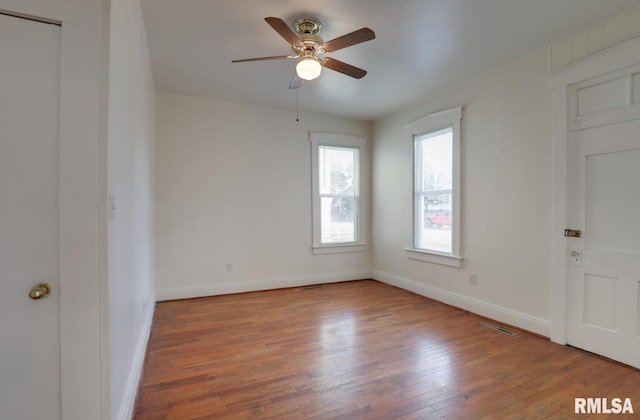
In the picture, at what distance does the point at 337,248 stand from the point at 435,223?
168 cm

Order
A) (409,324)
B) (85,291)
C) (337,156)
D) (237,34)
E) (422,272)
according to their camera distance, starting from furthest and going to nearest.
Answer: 1. (337,156)
2. (422,272)
3. (409,324)
4. (237,34)
5. (85,291)

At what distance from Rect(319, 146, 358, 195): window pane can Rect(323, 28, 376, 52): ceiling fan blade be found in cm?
272

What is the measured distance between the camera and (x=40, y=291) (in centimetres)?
127

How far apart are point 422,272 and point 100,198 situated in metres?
4.01

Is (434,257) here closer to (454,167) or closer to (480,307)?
(480,307)

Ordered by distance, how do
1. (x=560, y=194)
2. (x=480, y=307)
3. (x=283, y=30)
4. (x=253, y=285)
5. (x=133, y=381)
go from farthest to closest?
(x=253, y=285) < (x=480, y=307) < (x=560, y=194) < (x=283, y=30) < (x=133, y=381)

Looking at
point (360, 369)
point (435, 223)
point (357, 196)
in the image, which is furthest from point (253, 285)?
point (435, 223)

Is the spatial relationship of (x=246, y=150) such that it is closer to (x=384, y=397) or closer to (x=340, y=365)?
(x=340, y=365)

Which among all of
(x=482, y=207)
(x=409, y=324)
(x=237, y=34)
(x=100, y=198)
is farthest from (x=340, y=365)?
(x=237, y=34)

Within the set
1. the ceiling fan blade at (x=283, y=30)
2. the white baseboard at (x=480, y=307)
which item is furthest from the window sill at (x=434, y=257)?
the ceiling fan blade at (x=283, y=30)

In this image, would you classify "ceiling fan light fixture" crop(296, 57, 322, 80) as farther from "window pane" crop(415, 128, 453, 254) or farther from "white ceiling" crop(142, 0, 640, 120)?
"window pane" crop(415, 128, 453, 254)

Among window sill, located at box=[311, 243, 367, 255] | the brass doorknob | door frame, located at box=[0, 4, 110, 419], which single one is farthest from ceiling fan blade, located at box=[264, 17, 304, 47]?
window sill, located at box=[311, 243, 367, 255]

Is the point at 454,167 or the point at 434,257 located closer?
the point at 454,167

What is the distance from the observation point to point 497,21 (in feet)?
8.27
